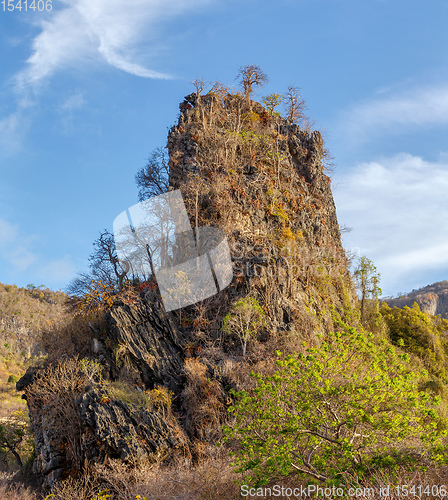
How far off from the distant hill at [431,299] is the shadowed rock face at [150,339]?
5220 centimetres

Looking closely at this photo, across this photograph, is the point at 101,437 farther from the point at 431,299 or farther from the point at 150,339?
the point at 431,299

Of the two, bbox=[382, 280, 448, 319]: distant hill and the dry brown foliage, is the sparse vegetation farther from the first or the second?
bbox=[382, 280, 448, 319]: distant hill

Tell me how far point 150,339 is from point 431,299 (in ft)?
225

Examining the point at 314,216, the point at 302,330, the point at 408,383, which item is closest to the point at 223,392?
the point at 302,330

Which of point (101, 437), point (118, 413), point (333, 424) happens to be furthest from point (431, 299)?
point (333, 424)

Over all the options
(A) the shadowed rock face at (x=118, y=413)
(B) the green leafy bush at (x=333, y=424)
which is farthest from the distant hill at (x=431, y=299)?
(B) the green leafy bush at (x=333, y=424)

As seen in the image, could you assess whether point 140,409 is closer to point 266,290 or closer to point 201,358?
point 201,358

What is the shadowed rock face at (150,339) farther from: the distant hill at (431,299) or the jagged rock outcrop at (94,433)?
the distant hill at (431,299)

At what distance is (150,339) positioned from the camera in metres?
19.4

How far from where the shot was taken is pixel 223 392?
17672 millimetres

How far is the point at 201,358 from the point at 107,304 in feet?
20.1

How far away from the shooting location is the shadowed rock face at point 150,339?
18391mm

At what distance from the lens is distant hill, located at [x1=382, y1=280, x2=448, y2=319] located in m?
66.4

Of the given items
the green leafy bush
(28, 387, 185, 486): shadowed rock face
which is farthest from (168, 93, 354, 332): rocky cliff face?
the green leafy bush
